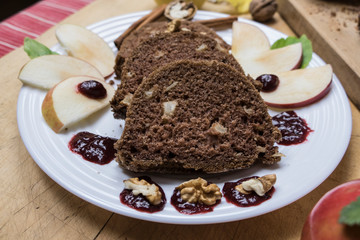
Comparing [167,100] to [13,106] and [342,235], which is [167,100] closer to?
[342,235]

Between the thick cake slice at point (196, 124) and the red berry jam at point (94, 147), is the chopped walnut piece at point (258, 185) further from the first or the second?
the red berry jam at point (94, 147)

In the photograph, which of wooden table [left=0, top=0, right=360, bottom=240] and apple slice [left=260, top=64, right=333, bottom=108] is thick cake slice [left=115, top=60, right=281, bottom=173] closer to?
wooden table [left=0, top=0, right=360, bottom=240]

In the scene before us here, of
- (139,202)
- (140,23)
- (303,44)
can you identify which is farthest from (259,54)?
(139,202)

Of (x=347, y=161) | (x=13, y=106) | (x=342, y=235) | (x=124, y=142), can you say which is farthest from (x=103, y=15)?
(x=342, y=235)

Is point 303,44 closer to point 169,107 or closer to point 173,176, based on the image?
point 169,107

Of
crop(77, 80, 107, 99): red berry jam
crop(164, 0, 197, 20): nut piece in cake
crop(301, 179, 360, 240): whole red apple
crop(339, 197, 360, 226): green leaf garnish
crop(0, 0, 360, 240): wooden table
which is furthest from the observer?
crop(164, 0, 197, 20): nut piece in cake

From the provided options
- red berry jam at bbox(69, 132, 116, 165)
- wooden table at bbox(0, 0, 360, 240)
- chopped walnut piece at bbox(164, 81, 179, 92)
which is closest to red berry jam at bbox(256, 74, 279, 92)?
wooden table at bbox(0, 0, 360, 240)
